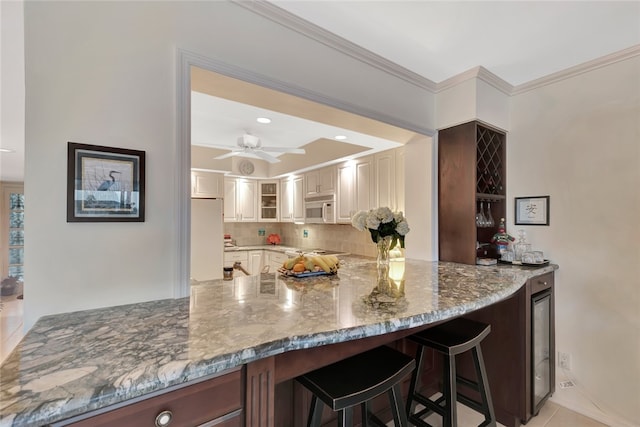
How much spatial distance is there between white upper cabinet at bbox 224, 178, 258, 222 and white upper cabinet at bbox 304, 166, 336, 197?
4.16 feet

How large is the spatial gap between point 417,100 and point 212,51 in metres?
1.62

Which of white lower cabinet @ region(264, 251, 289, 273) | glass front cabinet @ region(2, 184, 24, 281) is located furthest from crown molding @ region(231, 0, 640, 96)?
glass front cabinet @ region(2, 184, 24, 281)

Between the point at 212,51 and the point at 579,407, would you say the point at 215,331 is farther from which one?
the point at 579,407

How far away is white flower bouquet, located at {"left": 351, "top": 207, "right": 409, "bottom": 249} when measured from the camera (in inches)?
79.2

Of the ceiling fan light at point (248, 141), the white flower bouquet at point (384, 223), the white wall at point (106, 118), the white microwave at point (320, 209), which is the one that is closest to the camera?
the white wall at point (106, 118)

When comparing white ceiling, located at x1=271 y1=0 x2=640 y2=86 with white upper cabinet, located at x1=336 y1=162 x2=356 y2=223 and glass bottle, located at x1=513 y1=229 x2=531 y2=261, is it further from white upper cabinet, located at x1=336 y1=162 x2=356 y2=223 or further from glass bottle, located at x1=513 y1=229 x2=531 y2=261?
white upper cabinet, located at x1=336 y1=162 x2=356 y2=223

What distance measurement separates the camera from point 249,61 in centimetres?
150

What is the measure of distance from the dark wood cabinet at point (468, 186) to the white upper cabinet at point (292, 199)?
2.78 meters

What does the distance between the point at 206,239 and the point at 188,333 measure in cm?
303

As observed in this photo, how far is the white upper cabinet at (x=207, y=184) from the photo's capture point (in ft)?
15.2

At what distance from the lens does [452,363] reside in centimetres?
146

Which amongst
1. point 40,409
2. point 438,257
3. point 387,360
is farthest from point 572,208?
point 40,409

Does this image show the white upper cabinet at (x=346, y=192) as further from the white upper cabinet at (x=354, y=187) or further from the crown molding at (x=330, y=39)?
the crown molding at (x=330, y=39)

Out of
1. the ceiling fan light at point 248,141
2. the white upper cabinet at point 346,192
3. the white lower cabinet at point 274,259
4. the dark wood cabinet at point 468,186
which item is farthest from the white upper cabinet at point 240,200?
the dark wood cabinet at point 468,186
